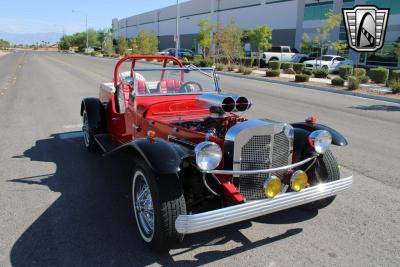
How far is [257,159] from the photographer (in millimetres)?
3441

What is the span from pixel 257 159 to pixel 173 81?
7.21 ft

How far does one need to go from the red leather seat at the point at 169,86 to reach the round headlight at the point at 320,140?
207cm

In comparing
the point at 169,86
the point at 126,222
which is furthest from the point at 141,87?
the point at 126,222

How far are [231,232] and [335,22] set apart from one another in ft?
79.3

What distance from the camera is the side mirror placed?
5.27 m

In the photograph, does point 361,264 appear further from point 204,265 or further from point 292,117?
point 292,117

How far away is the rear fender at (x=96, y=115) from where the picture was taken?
19.3 feet

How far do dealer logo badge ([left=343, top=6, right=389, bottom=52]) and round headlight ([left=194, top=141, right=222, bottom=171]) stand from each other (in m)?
22.4

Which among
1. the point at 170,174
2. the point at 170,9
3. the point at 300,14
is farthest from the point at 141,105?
the point at 170,9

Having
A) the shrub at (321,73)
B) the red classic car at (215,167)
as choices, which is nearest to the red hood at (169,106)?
the red classic car at (215,167)

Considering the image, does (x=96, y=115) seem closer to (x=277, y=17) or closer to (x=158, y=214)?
(x=158, y=214)

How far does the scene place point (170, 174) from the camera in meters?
3.14

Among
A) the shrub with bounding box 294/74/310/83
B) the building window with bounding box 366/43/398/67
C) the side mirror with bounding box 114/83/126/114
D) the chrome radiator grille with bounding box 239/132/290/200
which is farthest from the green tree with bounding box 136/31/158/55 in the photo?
the chrome radiator grille with bounding box 239/132/290/200

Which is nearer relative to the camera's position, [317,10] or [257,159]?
[257,159]
